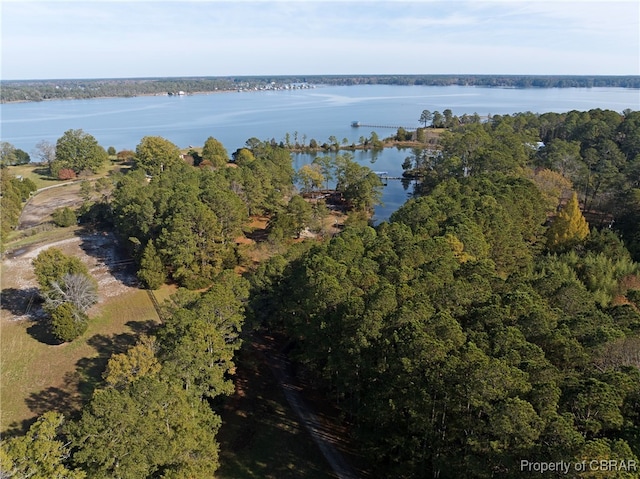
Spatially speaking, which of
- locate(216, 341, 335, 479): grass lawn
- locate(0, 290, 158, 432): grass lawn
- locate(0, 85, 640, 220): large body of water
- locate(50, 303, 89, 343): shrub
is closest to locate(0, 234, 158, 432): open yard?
locate(0, 290, 158, 432): grass lawn

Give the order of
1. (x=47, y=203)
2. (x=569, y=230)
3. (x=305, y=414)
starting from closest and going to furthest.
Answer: (x=305, y=414), (x=569, y=230), (x=47, y=203)

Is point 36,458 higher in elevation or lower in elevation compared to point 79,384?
higher

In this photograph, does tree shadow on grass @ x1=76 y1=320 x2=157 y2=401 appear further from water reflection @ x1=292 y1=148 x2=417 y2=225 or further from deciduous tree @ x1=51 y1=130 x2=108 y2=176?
deciduous tree @ x1=51 y1=130 x2=108 y2=176

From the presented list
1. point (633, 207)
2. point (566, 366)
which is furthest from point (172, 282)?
point (633, 207)

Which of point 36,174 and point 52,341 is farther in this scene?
point 36,174

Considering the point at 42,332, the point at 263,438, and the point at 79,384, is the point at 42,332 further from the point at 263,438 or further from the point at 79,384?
the point at 263,438

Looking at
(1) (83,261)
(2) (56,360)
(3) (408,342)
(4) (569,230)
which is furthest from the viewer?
(1) (83,261)

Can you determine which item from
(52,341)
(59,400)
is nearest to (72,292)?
(52,341)
